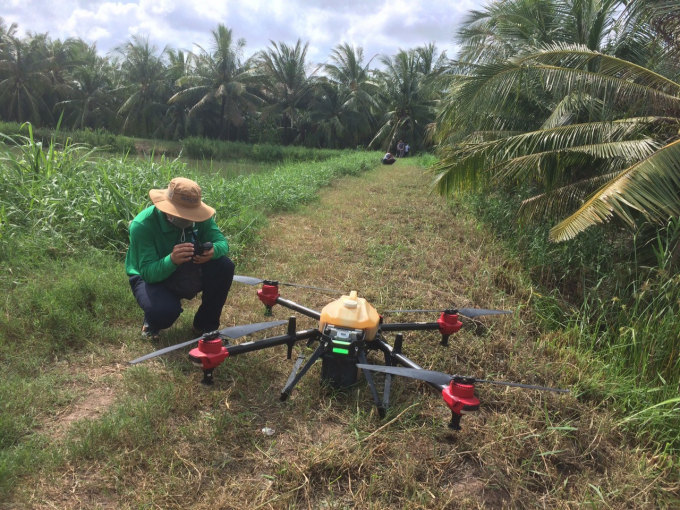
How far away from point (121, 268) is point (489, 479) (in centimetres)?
321

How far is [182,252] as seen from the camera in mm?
2350

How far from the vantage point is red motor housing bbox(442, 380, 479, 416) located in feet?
5.48

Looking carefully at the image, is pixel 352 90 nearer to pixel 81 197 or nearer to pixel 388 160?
pixel 388 160

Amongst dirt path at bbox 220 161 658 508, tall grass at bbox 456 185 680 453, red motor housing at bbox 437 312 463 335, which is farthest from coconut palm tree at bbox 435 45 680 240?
red motor housing at bbox 437 312 463 335

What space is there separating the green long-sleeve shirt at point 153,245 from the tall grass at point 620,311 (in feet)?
8.19

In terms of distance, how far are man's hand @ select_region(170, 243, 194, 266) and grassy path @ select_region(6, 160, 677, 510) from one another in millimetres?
600

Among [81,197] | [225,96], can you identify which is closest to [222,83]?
[225,96]

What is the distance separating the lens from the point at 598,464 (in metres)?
1.94

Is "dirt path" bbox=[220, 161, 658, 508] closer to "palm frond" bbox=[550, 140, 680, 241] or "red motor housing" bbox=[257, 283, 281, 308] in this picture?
"red motor housing" bbox=[257, 283, 281, 308]

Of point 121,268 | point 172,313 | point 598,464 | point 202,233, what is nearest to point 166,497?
point 172,313

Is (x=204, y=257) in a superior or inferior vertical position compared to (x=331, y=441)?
superior

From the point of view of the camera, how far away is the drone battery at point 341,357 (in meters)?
2.08

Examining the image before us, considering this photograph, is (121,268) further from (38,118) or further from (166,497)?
(38,118)

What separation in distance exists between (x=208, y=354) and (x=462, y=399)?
3.67 ft
